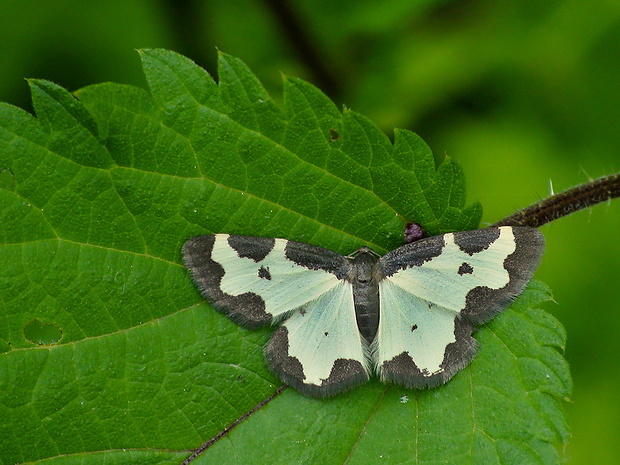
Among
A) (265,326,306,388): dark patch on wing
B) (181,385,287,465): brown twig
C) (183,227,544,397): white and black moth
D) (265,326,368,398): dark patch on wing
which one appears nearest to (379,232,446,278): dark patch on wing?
(183,227,544,397): white and black moth

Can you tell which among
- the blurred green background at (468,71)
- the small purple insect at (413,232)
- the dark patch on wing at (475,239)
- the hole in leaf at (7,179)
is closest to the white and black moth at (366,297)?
the dark patch on wing at (475,239)

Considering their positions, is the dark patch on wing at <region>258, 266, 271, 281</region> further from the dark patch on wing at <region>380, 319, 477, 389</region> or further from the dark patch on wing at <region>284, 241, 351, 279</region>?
the dark patch on wing at <region>380, 319, 477, 389</region>

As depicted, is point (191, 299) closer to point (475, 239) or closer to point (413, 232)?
point (413, 232)

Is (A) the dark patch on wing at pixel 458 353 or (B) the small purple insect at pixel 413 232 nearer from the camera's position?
(A) the dark patch on wing at pixel 458 353

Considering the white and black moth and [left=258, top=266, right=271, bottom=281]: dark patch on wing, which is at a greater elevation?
[left=258, top=266, right=271, bottom=281]: dark patch on wing

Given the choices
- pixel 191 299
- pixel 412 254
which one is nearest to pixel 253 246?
pixel 191 299

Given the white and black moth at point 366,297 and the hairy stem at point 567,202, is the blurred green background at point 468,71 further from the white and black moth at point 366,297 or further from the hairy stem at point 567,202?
the white and black moth at point 366,297

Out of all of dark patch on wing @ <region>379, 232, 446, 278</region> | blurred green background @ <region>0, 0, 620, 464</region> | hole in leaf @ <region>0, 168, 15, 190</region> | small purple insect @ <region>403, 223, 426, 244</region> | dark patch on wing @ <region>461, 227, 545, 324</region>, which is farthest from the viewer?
blurred green background @ <region>0, 0, 620, 464</region>
